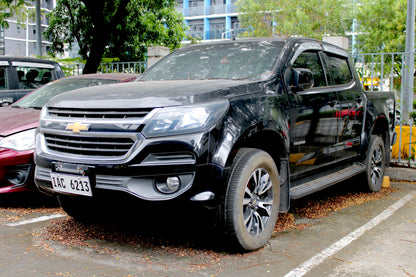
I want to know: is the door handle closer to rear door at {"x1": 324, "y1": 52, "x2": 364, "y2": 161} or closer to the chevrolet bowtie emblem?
rear door at {"x1": 324, "y1": 52, "x2": 364, "y2": 161}

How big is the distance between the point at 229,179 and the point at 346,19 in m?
32.1

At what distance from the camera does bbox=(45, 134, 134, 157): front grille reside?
334cm

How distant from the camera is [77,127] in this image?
139 inches

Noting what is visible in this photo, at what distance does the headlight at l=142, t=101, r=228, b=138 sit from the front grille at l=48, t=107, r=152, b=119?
117 millimetres

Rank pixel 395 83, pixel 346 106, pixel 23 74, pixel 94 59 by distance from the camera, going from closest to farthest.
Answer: pixel 346 106, pixel 23 74, pixel 395 83, pixel 94 59

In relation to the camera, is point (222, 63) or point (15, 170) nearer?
point (222, 63)

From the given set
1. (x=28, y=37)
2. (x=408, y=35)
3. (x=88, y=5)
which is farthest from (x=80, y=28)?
(x=28, y=37)

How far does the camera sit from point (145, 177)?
3281 mm

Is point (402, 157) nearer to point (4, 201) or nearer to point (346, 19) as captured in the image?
point (4, 201)

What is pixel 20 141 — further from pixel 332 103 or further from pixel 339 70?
pixel 339 70

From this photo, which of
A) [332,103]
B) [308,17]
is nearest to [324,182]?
[332,103]

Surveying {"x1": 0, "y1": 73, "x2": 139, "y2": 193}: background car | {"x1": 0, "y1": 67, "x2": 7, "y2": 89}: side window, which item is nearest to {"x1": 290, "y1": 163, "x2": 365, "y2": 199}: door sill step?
{"x1": 0, "y1": 73, "x2": 139, "y2": 193}: background car

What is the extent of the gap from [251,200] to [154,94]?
44.6 inches

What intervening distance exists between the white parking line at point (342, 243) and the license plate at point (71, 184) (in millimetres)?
1586
